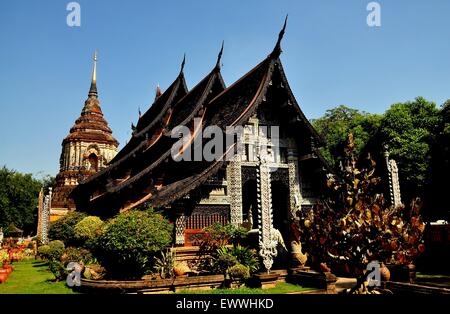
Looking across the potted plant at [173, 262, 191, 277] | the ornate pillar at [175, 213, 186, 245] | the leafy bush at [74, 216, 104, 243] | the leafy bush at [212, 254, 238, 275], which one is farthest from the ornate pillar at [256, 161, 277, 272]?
the leafy bush at [74, 216, 104, 243]

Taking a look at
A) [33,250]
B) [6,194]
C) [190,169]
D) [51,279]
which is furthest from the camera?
[6,194]

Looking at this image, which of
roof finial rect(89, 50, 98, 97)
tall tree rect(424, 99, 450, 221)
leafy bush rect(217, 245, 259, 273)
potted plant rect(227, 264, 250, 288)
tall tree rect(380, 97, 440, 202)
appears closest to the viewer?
potted plant rect(227, 264, 250, 288)

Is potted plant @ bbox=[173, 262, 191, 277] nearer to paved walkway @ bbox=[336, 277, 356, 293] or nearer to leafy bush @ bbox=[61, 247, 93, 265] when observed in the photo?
leafy bush @ bbox=[61, 247, 93, 265]

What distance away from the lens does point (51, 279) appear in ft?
41.2

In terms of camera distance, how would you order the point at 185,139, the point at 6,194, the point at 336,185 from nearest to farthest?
the point at 336,185, the point at 185,139, the point at 6,194

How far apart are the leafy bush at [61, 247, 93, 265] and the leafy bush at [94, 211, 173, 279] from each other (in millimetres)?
1912

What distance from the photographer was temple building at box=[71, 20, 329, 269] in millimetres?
13797

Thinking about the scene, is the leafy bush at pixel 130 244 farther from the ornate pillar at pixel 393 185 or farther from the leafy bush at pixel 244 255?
the ornate pillar at pixel 393 185

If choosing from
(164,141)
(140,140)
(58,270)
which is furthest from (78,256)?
(140,140)

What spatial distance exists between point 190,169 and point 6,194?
148ft

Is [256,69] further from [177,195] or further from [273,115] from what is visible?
[177,195]

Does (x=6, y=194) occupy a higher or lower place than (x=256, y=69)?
lower

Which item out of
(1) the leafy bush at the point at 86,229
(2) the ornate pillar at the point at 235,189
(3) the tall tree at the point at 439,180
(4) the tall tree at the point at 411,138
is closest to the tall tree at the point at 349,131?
(4) the tall tree at the point at 411,138
